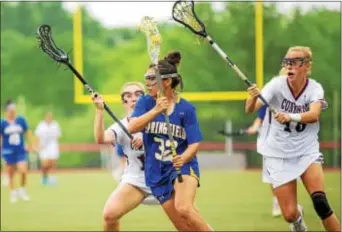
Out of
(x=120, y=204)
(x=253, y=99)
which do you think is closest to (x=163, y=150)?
(x=120, y=204)

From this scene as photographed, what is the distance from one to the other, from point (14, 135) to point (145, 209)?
3.65 m

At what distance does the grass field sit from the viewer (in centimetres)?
1366

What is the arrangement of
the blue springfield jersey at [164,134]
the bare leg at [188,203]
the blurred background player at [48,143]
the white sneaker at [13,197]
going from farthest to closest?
the blurred background player at [48,143] < the white sneaker at [13,197] < the blue springfield jersey at [164,134] < the bare leg at [188,203]

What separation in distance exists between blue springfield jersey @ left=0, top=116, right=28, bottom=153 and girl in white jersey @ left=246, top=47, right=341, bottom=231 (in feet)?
32.6

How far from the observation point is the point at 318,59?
29.2 m

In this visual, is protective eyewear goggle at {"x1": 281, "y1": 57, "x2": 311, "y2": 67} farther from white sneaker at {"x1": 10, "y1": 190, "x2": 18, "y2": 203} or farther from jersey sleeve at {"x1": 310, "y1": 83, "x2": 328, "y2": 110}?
white sneaker at {"x1": 10, "y1": 190, "x2": 18, "y2": 203}

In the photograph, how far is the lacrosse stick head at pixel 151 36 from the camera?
28.8ft

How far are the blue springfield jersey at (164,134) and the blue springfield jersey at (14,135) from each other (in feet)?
34.5

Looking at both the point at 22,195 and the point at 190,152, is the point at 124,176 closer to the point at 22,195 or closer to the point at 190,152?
the point at 190,152

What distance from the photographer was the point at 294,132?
31.6 ft

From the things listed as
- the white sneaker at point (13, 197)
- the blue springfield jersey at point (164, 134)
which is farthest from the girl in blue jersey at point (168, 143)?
the white sneaker at point (13, 197)

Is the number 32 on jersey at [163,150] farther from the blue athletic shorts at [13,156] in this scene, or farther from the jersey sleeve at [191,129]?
the blue athletic shorts at [13,156]

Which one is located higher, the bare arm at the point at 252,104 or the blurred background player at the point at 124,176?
the bare arm at the point at 252,104

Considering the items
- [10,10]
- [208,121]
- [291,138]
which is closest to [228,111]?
[208,121]
